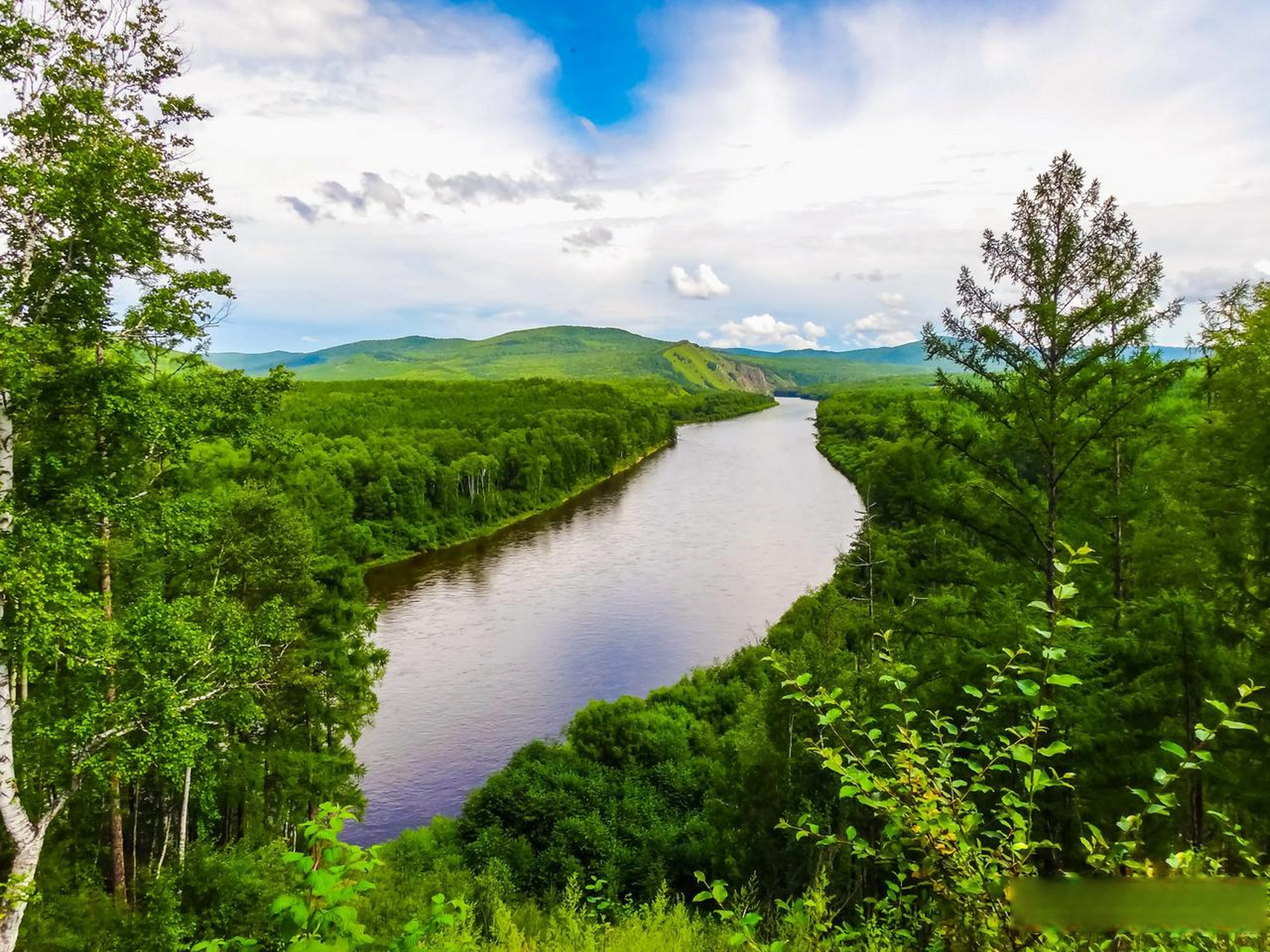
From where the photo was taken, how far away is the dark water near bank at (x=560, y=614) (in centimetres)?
2342

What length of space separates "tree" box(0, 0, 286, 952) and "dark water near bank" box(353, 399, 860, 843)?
1256 centimetres

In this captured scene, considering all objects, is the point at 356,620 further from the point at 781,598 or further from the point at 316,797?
the point at 781,598

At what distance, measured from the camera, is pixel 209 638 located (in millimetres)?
8883

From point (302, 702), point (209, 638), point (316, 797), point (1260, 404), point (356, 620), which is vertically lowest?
point (316, 797)

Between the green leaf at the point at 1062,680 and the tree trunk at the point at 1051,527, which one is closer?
the green leaf at the point at 1062,680

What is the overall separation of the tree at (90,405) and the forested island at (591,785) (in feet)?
0.15

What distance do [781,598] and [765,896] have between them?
23.7 meters

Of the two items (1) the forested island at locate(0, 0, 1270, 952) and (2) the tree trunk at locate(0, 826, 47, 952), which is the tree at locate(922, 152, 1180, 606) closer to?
(1) the forested island at locate(0, 0, 1270, 952)

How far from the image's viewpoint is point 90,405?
7.57 meters

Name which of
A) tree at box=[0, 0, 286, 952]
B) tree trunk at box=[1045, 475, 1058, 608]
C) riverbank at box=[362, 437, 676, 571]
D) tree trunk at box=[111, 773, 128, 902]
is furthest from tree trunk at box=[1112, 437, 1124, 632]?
riverbank at box=[362, 437, 676, 571]

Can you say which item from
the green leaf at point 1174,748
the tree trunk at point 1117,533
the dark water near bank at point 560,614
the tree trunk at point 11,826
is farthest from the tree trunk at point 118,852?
the tree trunk at point 1117,533

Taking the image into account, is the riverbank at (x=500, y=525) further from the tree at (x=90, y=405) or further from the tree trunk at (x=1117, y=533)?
the tree trunk at (x=1117, y=533)

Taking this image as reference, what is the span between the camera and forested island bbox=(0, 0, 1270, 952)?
3.52 meters

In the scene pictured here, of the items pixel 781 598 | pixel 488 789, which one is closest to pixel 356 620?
pixel 488 789
